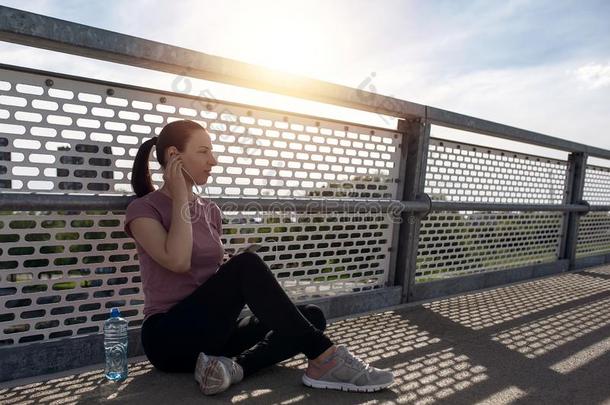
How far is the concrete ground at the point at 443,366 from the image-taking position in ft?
7.07

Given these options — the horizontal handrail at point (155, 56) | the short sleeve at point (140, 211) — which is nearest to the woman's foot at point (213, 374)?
the short sleeve at point (140, 211)

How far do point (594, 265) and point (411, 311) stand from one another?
4356 millimetres

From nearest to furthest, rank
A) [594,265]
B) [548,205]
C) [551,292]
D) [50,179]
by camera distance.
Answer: [50,179] < [551,292] < [548,205] < [594,265]

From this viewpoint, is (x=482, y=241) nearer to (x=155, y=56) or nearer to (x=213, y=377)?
(x=213, y=377)

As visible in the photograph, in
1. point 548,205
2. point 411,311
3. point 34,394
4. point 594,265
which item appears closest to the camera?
point 34,394

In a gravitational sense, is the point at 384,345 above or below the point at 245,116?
below

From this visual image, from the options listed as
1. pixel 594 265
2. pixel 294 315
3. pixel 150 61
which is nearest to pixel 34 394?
pixel 294 315

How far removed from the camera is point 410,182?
12.6 ft

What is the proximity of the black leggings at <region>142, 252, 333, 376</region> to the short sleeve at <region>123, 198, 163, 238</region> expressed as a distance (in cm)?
39

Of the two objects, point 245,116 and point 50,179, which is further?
point 245,116

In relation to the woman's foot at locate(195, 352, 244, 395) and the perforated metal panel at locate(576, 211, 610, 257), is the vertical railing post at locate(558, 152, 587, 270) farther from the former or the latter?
the woman's foot at locate(195, 352, 244, 395)

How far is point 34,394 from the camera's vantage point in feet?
6.95

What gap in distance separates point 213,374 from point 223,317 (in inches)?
10.2

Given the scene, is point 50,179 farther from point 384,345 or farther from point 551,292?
point 551,292
